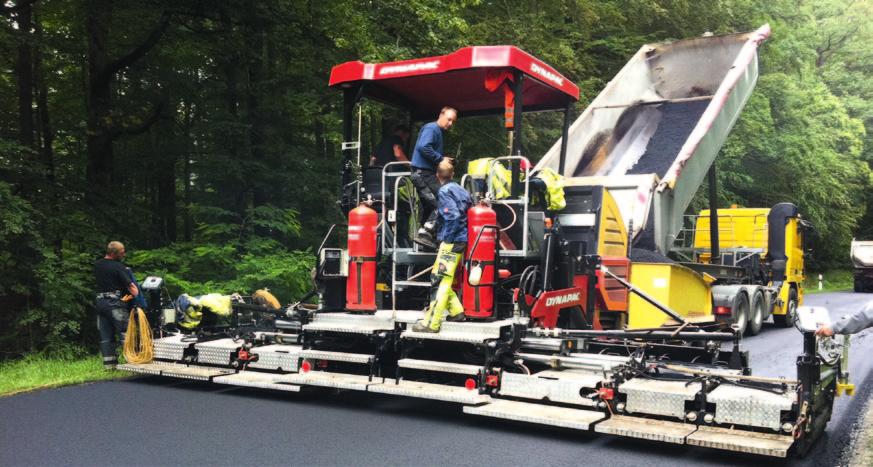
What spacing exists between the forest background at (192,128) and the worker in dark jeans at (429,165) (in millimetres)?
2447

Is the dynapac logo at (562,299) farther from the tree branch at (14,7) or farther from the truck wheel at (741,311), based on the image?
the tree branch at (14,7)

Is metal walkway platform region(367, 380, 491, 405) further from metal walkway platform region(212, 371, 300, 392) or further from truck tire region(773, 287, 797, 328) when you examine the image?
truck tire region(773, 287, 797, 328)

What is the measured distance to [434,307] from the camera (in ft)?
19.0

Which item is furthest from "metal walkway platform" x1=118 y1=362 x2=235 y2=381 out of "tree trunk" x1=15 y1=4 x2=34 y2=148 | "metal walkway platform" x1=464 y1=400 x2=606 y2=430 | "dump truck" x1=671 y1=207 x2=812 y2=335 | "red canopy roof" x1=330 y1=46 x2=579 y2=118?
"dump truck" x1=671 y1=207 x2=812 y2=335

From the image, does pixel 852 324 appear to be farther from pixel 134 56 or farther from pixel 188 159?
pixel 134 56

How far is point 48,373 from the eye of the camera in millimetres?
7609

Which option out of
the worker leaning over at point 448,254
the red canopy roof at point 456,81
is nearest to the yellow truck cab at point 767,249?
the red canopy roof at point 456,81

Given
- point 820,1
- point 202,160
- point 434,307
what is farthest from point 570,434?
point 820,1

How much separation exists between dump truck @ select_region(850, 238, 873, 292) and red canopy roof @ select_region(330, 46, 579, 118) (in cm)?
2587

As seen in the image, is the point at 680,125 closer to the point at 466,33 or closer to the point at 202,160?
the point at 466,33

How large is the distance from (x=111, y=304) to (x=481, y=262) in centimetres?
437

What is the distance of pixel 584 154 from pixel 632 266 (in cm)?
233

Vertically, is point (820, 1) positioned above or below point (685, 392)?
above

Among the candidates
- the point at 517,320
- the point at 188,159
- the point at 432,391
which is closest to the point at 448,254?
the point at 517,320
